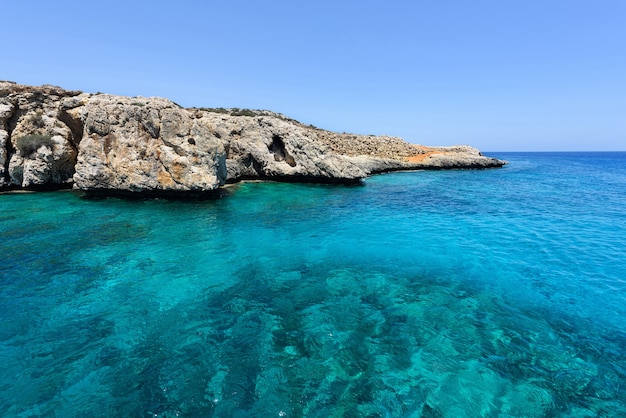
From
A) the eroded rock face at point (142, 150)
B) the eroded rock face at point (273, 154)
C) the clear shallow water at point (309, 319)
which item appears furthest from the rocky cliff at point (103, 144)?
the clear shallow water at point (309, 319)

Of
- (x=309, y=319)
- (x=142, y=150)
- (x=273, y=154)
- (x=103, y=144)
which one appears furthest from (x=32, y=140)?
(x=309, y=319)

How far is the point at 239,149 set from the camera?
3300 centimetres

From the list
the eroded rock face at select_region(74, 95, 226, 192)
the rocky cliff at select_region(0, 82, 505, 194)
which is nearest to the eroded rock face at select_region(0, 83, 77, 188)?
the rocky cliff at select_region(0, 82, 505, 194)

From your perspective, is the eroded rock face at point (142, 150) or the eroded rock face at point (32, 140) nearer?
the eroded rock face at point (142, 150)

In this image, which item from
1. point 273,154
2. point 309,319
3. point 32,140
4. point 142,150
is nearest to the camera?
point 309,319

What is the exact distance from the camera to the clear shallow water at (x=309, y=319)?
6051mm

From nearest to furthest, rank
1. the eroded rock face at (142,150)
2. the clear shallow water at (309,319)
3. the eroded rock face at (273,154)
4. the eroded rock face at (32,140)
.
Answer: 1. the clear shallow water at (309,319)
2. the eroded rock face at (142,150)
3. the eroded rock face at (32,140)
4. the eroded rock face at (273,154)

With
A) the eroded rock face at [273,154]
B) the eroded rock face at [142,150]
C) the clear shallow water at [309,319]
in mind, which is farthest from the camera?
the eroded rock face at [273,154]

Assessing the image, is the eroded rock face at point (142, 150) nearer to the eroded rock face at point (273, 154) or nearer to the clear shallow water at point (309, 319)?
the clear shallow water at point (309, 319)

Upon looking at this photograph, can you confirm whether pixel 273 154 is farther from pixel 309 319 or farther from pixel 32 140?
pixel 309 319

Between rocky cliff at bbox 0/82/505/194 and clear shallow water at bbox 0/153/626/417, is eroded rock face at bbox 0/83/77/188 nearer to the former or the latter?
rocky cliff at bbox 0/82/505/194

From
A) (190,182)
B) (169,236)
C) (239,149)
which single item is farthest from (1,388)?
(239,149)

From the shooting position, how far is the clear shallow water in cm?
605

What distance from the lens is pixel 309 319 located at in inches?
337
